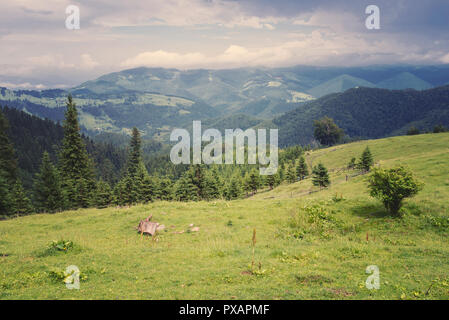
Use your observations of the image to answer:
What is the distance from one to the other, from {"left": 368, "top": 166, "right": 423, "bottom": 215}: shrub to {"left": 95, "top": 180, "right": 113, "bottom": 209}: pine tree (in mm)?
59103

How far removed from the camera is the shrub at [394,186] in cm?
2107

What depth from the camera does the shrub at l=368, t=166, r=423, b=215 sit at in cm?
2107

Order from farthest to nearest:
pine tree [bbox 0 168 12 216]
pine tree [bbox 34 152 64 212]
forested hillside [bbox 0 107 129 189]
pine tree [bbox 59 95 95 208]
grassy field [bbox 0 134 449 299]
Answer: forested hillside [bbox 0 107 129 189] < pine tree [bbox 59 95 95 208] < pine tree [bbox 34 152 64 212] < pine tree [bbox 0 168 12 216] < grassy field [bbox 0 134 449 299]

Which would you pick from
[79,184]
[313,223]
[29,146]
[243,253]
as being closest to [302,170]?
[79,184]

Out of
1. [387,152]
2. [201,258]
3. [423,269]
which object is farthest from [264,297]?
[387,152]

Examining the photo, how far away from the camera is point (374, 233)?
66.1 ft

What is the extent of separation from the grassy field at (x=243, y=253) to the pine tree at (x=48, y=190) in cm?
2292

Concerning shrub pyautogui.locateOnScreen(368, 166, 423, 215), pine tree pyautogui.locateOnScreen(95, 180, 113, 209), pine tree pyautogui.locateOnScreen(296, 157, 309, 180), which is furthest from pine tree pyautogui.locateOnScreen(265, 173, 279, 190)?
shrub pyautogui.locateOnScreen(368, 166, 423, 215)

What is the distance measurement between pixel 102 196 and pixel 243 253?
57.4m

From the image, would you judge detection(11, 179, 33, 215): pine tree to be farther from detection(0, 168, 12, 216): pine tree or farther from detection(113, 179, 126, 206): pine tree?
detection(113, 179, 126, 206): pine tree

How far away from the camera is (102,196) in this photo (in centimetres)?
6378

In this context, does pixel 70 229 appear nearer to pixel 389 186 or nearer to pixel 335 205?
pixel 335 205

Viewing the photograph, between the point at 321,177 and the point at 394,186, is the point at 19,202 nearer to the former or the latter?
the point at 321,177
